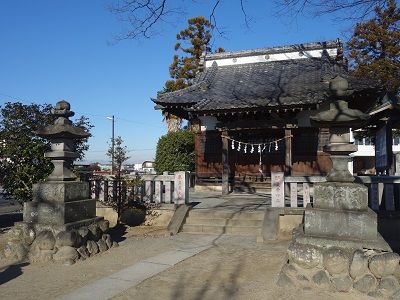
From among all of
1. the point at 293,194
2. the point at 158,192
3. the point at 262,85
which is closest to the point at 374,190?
the point at 293,194

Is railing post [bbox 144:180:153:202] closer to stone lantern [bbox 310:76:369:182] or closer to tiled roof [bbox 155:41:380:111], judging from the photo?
tiled roof [bbox 155:41:380:111]

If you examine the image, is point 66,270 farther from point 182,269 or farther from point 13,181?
point 13,181

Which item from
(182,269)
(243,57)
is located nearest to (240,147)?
(243,57)

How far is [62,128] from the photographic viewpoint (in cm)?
816

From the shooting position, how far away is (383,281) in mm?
5227

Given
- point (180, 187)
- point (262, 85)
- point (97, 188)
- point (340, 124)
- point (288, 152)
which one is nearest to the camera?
point (340, 124)

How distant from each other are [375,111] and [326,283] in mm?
6609

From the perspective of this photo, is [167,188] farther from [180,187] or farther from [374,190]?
[374,190]

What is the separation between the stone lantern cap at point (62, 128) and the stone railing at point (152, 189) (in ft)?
11.2

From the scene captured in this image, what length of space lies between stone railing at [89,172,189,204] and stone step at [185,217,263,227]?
3.13ft

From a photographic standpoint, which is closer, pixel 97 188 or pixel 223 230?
pixel 223 230

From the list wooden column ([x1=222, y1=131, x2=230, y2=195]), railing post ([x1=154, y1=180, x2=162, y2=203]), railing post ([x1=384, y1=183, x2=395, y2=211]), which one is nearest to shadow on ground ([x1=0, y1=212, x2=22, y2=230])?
railing post ([x1=154, y1=180, x2=162, y2=203])

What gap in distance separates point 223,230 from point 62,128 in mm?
4834

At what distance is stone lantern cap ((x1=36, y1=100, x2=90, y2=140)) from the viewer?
8148 millimetres
